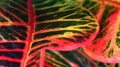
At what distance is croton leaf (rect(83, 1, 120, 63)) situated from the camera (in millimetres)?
688

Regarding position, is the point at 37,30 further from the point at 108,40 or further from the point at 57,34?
the point at 108,40

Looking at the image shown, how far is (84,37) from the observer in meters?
0.67

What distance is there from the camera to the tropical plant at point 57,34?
0.65 m

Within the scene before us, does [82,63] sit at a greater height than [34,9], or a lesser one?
lesser

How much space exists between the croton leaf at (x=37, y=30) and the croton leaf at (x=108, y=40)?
3 cm

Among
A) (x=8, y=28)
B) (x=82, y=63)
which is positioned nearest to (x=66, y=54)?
(x=82, y=63)

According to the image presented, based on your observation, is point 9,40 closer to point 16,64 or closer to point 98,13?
point 16,64

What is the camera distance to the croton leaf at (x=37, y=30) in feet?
2.13

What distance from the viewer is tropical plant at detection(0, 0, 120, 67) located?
2.14 ft

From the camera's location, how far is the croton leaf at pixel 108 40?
69cm

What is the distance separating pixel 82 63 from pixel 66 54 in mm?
46

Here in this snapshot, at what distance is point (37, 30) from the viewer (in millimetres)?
667

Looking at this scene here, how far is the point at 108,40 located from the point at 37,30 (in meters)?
0.18

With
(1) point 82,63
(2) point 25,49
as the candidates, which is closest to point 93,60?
(1) point 82,63
